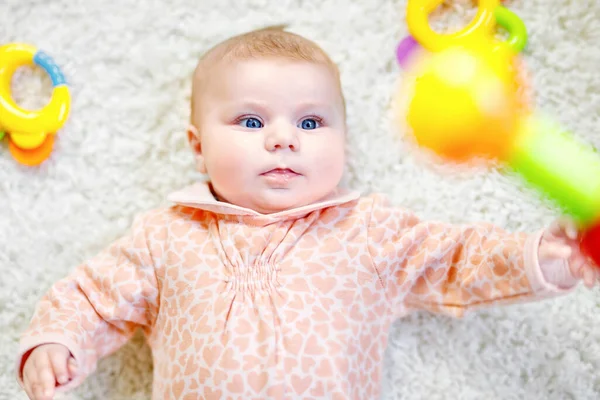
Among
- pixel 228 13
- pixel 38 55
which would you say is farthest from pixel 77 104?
pixel 228 13

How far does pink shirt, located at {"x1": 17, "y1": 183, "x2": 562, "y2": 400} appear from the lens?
0.93 m

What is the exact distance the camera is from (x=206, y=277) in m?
1.00

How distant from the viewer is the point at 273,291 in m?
0.98

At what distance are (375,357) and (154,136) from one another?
569mm

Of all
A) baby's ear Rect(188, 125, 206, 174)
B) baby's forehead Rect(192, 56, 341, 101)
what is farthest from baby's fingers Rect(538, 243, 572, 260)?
baby's ear Rect(188, 125, 206, 174)

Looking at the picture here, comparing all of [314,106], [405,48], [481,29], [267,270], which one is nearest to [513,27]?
[481,29]

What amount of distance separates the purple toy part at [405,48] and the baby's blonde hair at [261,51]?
17 centimetres

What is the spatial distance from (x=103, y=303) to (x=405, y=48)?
0.68m

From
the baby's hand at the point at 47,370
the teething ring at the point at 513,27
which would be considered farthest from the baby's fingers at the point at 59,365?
the teething ring at the point at 513,27

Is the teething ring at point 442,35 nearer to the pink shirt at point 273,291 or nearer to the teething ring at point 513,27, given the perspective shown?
the teething ring at point 513,27

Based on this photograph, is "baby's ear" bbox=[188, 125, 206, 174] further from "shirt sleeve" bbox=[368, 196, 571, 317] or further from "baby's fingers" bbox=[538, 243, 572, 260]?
"baby's fingers" bbox=[538, 243, 572, 260]

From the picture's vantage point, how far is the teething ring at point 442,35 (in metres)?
1.17

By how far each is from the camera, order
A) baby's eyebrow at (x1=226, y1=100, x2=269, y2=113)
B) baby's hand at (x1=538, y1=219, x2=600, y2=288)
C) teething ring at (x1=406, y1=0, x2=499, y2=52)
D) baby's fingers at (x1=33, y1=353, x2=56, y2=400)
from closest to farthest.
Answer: baby's hand at (x1=538, y1=219, x2=600, y2=288)
baby's fingers at (x1=33, y1=353, x2=56, y2=400)
baby's eyebrow at (x1=226, y1=100, x2=269, y2=113)
teething ring at (x1=406, y1=0, x2=499, y2=52)

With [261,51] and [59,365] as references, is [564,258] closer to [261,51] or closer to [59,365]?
[261,51]
